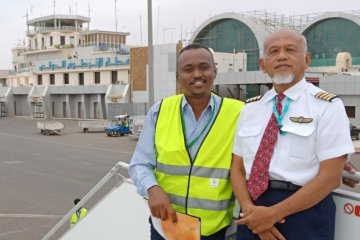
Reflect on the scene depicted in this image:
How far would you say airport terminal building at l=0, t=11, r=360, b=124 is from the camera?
3559 centimetres

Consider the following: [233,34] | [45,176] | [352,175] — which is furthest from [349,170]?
[233,34]

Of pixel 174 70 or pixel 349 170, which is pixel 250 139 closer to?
pixel 349 170

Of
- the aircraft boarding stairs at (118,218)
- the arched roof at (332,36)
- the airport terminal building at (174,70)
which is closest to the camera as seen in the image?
the aircraft boarding stairs at (118,218)

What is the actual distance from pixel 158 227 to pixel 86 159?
55.4 feet

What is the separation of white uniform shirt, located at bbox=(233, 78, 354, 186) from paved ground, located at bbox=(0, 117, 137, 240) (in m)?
2.21

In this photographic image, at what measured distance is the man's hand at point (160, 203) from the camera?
254 cm

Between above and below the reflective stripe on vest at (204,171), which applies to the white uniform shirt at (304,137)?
above

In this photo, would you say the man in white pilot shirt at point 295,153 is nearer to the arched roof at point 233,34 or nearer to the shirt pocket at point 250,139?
the shirt pocket at point 250,139

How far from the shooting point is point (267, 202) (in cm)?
216

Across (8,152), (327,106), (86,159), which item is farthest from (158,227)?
(8,152)

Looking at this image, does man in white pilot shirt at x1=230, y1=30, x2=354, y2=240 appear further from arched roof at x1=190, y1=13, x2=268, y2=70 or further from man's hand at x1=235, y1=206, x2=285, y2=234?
arched roof at x1=190, y1=13, x2=268, y2=70

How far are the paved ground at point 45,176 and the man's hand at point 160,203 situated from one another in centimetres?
164

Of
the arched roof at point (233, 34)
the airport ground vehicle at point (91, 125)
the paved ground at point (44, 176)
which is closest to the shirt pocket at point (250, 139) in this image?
the paved ground at point (44, 176)

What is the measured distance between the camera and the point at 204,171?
252cm
